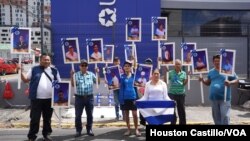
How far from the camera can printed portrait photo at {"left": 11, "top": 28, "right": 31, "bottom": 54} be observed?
926cm

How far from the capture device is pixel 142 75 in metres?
9.27

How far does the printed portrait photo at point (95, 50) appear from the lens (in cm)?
1019

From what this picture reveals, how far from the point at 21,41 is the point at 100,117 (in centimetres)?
338

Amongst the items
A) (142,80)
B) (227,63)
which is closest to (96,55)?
(142,80)

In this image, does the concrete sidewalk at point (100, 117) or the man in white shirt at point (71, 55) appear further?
the concrete sidewalk at point (100, 117)

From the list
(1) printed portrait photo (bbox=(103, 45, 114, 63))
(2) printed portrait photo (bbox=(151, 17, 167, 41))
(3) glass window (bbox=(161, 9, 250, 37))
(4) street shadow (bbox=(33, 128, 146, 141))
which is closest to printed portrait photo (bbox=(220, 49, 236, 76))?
(4) street shadow (bbox=(33, 128, 146, 141))

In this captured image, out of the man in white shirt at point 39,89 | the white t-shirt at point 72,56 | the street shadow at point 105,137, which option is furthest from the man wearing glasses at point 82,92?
the white t-shirt at point 72,56

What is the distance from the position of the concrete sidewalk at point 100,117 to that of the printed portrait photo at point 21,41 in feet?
6.38

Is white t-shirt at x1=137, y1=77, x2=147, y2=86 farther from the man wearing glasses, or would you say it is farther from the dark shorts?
the man wearing glasses

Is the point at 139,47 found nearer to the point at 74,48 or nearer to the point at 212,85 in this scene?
the point at 74,48

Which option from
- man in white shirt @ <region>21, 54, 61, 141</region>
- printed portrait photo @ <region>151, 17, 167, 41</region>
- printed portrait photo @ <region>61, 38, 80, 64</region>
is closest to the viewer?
man in white shirt @ <region>21, 54, 61, 141</region>

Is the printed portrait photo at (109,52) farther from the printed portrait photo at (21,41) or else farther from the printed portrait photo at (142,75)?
the printed portrait photo at (21,41)

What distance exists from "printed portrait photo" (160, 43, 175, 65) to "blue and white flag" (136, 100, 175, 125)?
2453mm

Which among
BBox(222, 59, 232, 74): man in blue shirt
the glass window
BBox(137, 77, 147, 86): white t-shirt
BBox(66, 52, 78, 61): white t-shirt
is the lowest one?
BBox(137, 77, 147, 86): white t-shirt
